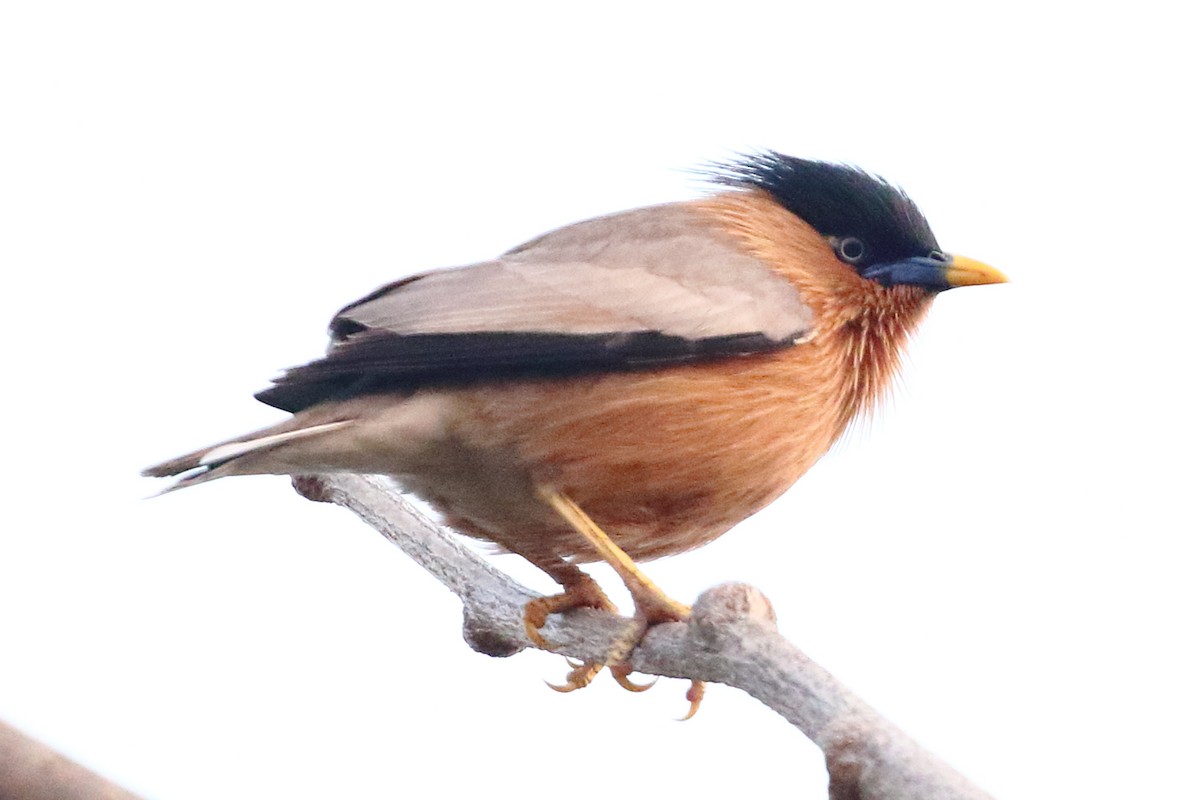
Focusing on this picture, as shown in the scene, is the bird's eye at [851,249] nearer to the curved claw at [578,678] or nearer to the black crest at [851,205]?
the black crest at [851,205]

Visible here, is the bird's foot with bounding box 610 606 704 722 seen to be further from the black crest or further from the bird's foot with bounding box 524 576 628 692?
the black crest

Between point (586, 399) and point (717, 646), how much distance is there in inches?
46.7

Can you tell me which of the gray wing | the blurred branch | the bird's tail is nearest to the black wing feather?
the gray wing

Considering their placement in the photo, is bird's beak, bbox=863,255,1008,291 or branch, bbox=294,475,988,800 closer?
branch, bbox=294,475,988,800

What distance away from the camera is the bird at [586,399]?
4.68 m

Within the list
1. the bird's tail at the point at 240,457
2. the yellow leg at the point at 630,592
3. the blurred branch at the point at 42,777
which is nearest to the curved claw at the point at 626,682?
the yellow leg at the point at 630,592

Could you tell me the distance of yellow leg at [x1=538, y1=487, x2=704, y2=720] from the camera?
4.44 m

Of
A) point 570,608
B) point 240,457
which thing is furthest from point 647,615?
point 240,457

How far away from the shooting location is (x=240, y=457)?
4.41m

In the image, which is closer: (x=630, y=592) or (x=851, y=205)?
(x=630, y=592)

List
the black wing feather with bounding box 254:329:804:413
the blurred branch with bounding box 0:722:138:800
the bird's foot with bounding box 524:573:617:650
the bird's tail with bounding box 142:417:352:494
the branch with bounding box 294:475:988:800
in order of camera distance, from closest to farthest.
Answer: the blurred branch with bounding box 0:722:138:800, the branch with bounding box 294:475:988:800, the bird's tail with bounding box 142:417:352:494, the black wing feather with bounding box 254:329:804:413, the bird's foot with bounding box 524:573:617:650

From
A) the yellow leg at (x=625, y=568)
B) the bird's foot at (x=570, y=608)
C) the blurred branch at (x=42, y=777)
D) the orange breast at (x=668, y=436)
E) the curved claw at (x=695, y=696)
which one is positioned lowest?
the curved claw at (x=695, y=696)

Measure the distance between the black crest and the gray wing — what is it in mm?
533

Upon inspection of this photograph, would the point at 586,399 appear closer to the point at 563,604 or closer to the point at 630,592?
the point at 630,592
